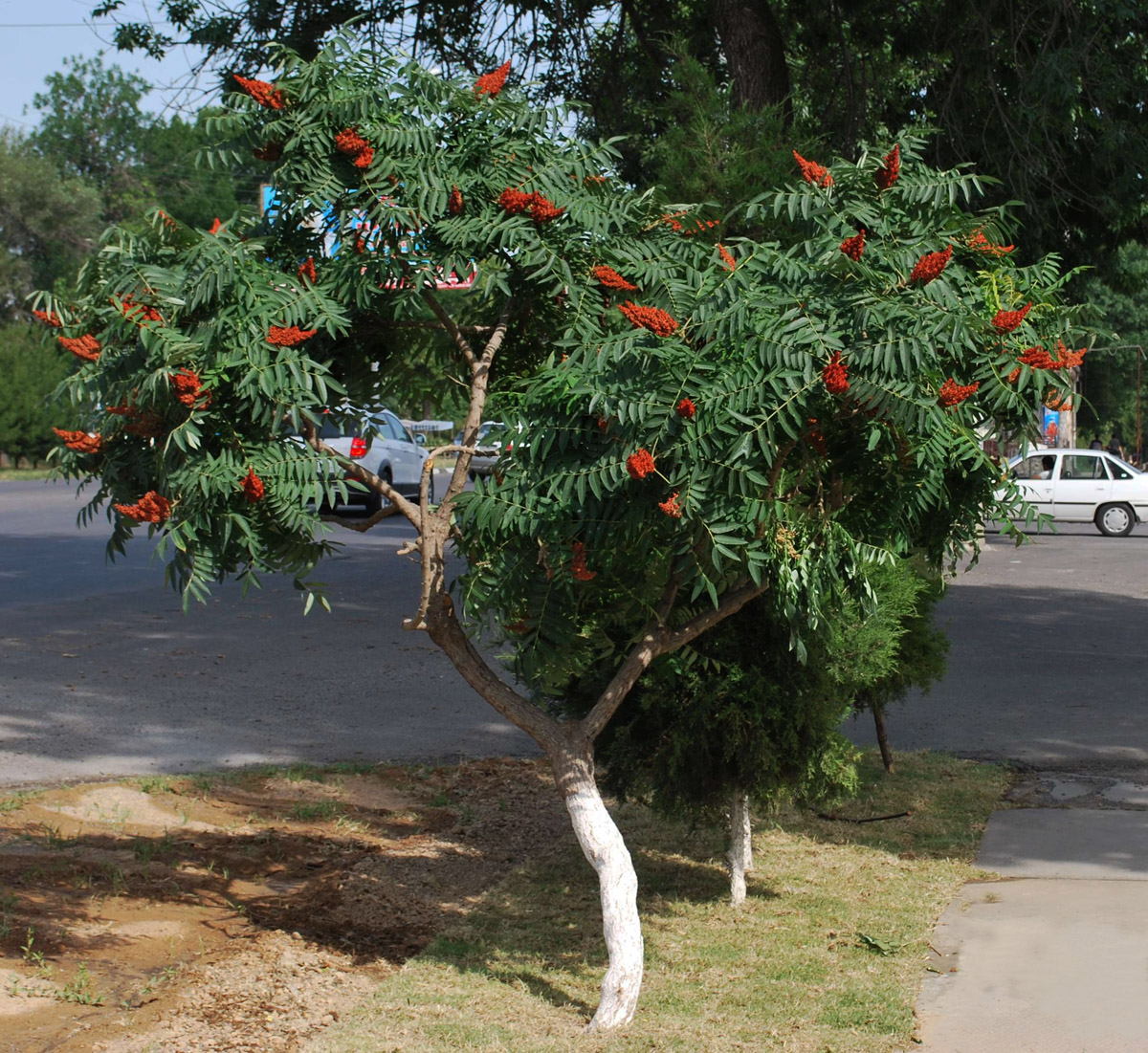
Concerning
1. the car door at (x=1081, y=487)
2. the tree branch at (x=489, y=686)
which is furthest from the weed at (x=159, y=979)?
the car door at (x=1081, y=487)

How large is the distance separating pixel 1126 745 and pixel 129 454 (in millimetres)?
6421

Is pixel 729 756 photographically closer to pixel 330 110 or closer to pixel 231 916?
pixel 231 916

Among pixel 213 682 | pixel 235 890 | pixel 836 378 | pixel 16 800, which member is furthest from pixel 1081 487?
pixel 836 378

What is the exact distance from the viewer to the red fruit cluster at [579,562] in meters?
3.95

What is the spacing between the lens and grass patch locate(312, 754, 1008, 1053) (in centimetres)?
434

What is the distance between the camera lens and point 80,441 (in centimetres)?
405

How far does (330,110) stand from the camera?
4.17 metres

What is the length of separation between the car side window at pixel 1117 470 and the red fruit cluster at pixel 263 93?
2168 cm

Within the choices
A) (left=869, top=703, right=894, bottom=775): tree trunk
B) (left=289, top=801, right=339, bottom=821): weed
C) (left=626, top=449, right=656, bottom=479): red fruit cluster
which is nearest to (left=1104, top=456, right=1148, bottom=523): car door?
(left=869, top=703, right=894, bottom=775): tree trunk

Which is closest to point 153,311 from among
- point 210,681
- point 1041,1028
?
point 1041,1028

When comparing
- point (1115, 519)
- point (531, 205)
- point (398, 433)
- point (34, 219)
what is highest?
point (34, 219)

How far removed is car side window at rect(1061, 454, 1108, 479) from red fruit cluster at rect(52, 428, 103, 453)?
2175cm

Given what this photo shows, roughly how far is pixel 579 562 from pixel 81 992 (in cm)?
243

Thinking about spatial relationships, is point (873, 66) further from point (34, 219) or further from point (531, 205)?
point (34, 219)
